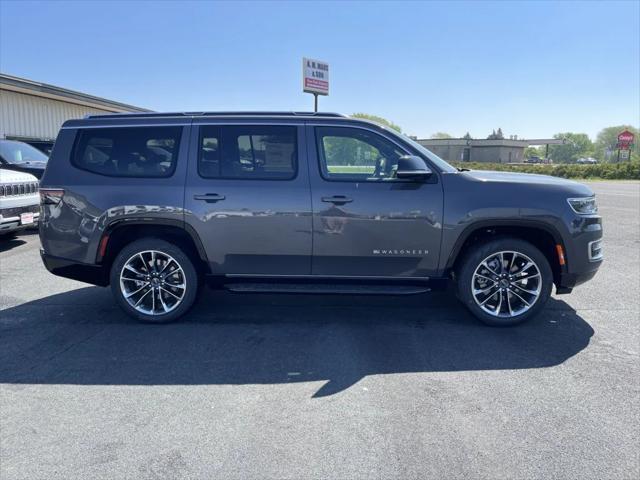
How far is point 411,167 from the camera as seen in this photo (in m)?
4.27

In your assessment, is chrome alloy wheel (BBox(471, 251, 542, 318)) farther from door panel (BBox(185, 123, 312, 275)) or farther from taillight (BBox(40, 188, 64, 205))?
taillight (BBox(40, 188, 64, 205))

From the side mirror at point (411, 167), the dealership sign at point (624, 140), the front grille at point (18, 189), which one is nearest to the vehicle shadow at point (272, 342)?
the side mirror at point (411, 167)

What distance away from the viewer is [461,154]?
63469 millimetres

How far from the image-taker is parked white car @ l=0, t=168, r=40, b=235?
25.4ft

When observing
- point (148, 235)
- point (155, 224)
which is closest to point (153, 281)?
point (148, 235)

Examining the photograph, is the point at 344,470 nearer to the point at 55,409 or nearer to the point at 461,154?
the point at 55,409

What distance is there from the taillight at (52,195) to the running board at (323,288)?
6.13 feet

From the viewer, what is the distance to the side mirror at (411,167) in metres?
4.26

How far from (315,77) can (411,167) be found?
19609mm

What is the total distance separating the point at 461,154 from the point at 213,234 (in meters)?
63.5

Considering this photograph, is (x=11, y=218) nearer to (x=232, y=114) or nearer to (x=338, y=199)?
(x=232, y=114)

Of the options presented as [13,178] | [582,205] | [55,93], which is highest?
[55,93]

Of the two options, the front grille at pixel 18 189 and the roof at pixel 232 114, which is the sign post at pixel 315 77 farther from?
the roof at pixel 232 114

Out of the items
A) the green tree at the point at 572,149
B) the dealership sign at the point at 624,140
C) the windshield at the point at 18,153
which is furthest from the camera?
the green tree at the point at 572,149
